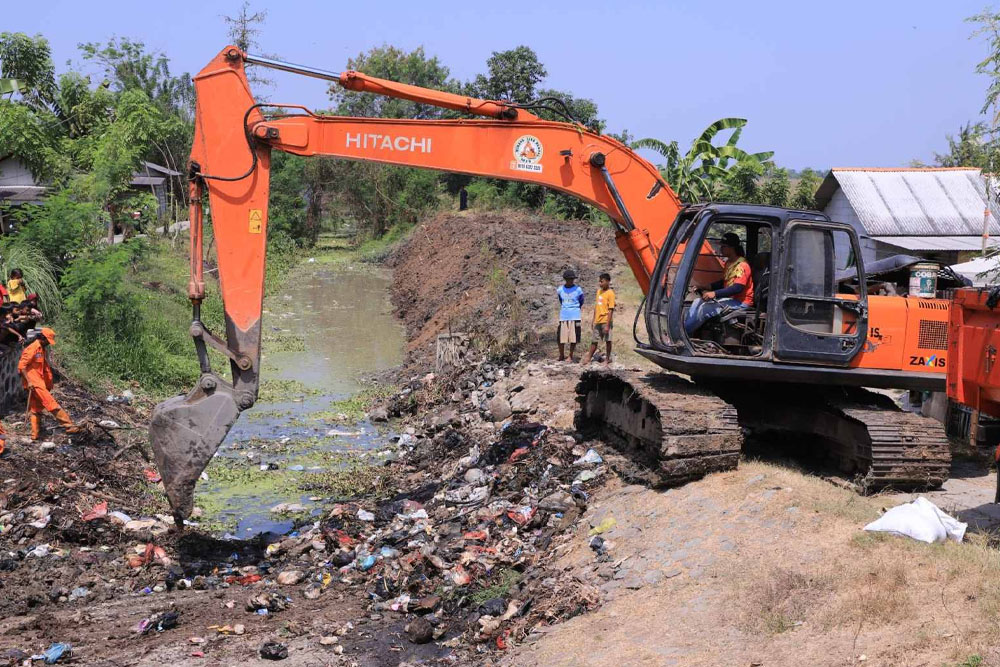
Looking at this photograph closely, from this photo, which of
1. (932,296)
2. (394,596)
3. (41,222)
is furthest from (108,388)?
(932,296)

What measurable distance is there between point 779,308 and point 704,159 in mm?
16029

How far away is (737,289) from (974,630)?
13.0 ft

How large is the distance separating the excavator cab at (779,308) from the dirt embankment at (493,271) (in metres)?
6.79

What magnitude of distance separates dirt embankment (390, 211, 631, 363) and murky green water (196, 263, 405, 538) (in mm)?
994

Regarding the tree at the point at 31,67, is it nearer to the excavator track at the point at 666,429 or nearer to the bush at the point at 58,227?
the bush at the point at 58,227

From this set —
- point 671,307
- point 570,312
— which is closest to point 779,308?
point 671,307

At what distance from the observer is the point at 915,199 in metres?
22.4

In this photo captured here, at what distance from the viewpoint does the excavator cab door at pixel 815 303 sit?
811 centimetres

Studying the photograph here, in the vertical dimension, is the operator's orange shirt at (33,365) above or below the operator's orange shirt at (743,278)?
below

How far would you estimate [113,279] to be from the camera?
15141 millimetres

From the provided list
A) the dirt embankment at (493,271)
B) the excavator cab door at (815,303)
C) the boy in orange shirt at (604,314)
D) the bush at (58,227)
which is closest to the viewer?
the excavator cab door at (815,303)

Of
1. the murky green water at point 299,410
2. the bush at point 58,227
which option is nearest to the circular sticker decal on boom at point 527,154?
the murky green water at point 299,410

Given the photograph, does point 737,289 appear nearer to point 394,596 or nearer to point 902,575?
point 902,575

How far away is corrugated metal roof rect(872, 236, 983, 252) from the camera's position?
2005cm
